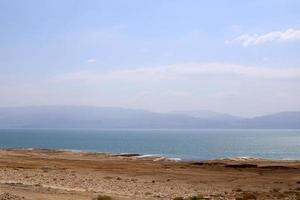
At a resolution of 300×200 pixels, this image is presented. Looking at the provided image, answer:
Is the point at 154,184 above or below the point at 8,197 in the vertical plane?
below

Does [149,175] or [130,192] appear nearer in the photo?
[130,192]

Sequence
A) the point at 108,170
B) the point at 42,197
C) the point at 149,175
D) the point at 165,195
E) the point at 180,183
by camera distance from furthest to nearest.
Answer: the point at 108,170 < the point at 149,175 < the point at 180,183 < the point at 165,195 < the point at 42,197

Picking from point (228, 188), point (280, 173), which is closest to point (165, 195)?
point (228, 188)

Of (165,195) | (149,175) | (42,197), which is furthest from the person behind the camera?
(149,175)

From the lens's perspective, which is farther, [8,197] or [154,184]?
[154,184]

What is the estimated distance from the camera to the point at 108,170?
169 ft

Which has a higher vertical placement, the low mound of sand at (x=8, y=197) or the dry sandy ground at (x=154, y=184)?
the low mound of sand at (x=8, y=197)

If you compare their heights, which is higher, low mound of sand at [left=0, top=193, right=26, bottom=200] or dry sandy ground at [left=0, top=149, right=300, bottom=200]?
low mound of sand at [left=0, top=193, right=26, bottom=200]

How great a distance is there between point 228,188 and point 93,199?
14.7 meters

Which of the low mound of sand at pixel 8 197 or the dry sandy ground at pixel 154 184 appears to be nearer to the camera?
the low mound of sand at pixel 8 197

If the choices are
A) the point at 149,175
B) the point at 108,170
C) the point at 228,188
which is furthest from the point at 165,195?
the point at 108,170

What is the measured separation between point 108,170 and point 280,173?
17.5 metres

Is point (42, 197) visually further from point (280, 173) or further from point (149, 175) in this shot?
point (280, 173)

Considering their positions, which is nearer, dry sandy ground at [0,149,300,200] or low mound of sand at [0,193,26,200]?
low mound of sand at [0,193,26,200]
